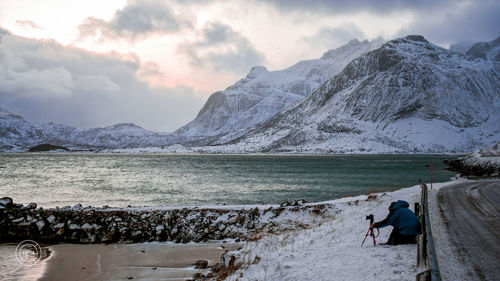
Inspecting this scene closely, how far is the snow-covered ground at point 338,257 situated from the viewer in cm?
814

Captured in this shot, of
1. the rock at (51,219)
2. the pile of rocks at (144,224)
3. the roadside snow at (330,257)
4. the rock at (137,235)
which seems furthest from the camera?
the rock at (51,219)

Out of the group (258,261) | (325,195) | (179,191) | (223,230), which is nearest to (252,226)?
(223,230)

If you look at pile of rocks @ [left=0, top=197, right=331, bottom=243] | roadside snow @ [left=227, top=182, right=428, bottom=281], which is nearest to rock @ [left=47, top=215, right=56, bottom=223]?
pile of rocks @ [left=0, top=197, right=331, bottom=243]

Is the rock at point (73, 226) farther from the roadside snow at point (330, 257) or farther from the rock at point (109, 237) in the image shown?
the roadside snow at point (330, 257)

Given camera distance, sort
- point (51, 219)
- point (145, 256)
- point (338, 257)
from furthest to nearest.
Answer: point (51, 219) < point (145, 256) < point (338, 257)

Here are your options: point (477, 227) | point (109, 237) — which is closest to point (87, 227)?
point (109, 237)

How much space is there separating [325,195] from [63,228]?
27068 millimetres

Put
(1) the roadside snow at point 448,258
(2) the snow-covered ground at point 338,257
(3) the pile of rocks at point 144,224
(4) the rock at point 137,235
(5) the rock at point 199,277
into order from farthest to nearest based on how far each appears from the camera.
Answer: (3) the pile of rocks at point 144,224 < (4) the rock at point 137,235 < (5) the rock at point 199,277 < (2) the snow-covered ground at point 338,257 < (1) the roadside snow at point 448,258

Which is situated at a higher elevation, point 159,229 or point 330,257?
point 330,257

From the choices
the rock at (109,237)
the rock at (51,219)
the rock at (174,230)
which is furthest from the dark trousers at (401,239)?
the rock at (51,219)

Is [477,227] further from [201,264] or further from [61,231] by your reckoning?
[61,231]

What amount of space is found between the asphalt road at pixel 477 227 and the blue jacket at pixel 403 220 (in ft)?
4.68

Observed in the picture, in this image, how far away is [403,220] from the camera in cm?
1010

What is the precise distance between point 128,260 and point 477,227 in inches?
584
